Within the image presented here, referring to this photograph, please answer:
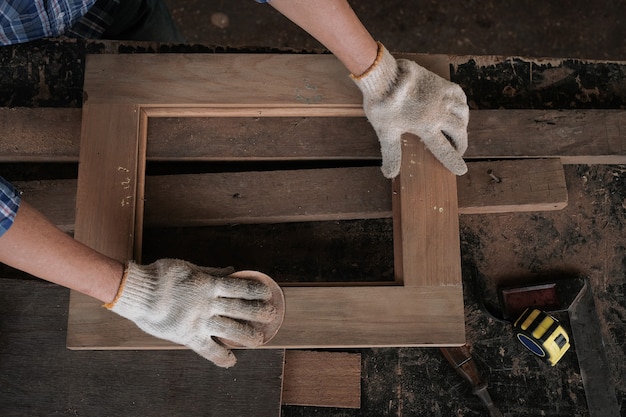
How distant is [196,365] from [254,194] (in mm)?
553

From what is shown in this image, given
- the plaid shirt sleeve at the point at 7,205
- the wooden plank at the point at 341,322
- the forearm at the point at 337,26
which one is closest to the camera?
the plaid shirt sleeve at the point at 7,205

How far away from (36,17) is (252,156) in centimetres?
79

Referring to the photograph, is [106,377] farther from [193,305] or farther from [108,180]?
[108,180]

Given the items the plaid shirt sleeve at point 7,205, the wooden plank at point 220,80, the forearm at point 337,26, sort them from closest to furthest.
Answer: the plaid shirt sleeve at point 7,205, the forearm at point 337,26, the wooden plank at point 220,80

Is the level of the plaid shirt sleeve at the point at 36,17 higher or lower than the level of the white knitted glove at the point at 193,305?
higher

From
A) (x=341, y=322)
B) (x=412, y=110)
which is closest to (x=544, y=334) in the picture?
(x=341, y=322)

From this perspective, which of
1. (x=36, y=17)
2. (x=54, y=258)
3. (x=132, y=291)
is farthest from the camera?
(x=36, y=17)

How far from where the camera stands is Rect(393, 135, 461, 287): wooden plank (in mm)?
1608

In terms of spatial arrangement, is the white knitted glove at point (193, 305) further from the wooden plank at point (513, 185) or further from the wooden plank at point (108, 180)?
the wooden plank at point (513, 185)

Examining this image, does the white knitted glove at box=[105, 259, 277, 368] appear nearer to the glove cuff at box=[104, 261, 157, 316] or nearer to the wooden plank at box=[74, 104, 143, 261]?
the glove cuff at box=[104, 261, 157, 316]

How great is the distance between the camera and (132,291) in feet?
4.67

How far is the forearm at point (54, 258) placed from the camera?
1.24 metres

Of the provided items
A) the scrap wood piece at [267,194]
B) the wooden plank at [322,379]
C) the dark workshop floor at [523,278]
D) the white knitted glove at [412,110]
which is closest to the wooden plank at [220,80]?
the white knitted glove at [412,110]

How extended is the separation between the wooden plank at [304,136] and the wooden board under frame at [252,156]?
43mm
